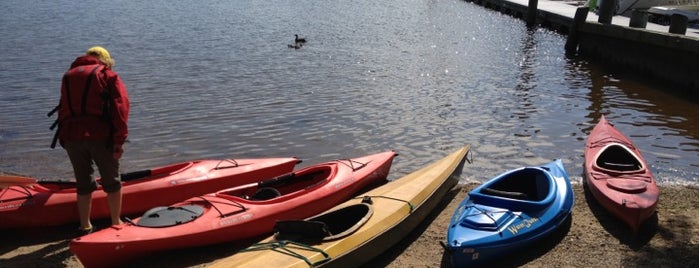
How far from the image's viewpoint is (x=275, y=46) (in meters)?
21.1

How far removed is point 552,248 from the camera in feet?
19.9

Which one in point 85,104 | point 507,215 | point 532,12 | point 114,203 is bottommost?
point 114,203

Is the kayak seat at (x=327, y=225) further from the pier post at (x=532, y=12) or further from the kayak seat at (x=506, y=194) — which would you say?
the pier post at (x=532, y=12)

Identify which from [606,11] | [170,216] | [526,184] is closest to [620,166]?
[526,184]

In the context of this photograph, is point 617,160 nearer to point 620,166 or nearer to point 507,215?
point 620,166

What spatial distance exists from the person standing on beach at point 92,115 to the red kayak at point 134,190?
788 mm

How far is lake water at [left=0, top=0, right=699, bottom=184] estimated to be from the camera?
9844 millimetres

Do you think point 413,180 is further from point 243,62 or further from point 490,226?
point 243,62

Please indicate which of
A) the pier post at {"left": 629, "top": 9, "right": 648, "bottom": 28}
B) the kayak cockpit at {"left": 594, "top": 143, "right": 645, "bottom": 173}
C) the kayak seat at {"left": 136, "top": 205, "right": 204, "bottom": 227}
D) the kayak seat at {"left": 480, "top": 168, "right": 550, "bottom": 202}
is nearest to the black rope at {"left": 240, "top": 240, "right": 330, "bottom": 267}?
the kayak seat at {"left": 136, "top": 205, "right": 204, "bottom": 227}

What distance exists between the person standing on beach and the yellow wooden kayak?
1625 millimetres

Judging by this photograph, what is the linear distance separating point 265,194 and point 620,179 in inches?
169

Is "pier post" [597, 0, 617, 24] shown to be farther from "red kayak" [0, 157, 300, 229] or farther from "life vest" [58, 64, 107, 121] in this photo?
"life vest" [58, 64, 107, 121]

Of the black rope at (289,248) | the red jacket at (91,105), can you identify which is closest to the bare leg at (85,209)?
the red jacket at (91,105)

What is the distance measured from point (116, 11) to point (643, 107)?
26.9 metres
